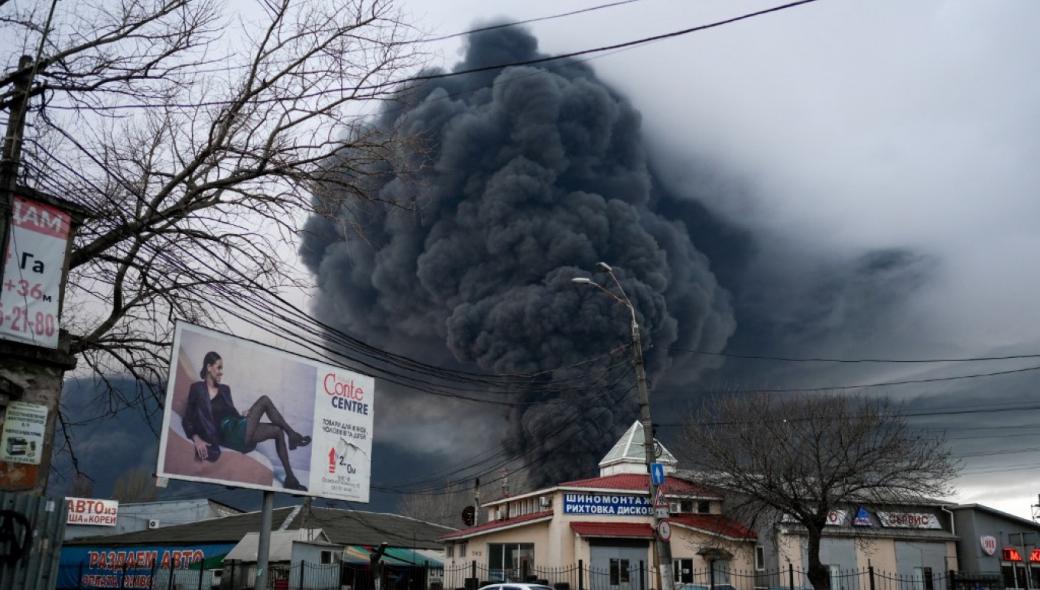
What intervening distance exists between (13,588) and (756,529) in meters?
34.2

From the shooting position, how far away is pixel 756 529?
39.3m

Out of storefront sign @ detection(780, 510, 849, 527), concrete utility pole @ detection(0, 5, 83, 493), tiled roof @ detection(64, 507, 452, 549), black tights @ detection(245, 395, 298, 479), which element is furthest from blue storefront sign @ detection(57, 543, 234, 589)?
concrete utility pole @ detection(0, 5, 83, 493)

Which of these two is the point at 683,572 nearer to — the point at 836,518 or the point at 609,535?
the point at 609,535

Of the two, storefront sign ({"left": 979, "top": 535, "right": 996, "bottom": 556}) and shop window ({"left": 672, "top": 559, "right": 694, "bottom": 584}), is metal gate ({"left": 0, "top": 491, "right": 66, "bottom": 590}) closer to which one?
shop window ({"left": 672, "top": 559, "right": 694, "bottom": 584})

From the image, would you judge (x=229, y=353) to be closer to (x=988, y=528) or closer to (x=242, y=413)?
(x=242, y=413)

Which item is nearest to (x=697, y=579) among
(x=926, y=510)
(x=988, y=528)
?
(x=926, y=510)

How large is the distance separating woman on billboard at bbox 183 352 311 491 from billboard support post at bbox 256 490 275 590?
1.01m

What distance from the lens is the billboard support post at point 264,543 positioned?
1729 centimetres

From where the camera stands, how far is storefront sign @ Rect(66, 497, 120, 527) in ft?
201

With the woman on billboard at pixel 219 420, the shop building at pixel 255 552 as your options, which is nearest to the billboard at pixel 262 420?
the woman on billboard at pixel 219 420

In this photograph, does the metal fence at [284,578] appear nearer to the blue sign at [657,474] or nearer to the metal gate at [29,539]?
the blue sign at [657,474]

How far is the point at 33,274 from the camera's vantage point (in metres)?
12.9

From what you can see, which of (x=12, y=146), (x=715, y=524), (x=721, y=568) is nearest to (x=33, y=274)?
(x=12, y=146)

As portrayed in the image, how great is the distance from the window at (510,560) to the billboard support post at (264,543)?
878 inches
